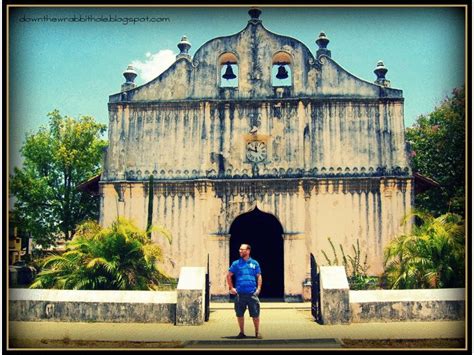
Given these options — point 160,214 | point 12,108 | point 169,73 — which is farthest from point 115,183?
point 12,108

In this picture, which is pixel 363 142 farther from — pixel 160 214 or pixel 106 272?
pixel 106 272

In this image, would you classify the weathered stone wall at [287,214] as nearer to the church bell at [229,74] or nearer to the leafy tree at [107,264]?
the leafy tree at [107,264]

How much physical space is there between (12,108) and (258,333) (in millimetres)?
6056

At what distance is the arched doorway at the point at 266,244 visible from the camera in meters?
19.9

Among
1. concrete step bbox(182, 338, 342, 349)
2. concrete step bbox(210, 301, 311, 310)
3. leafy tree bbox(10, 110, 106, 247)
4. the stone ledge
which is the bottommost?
→ concrete step bbox(210, 301, 311, 310)

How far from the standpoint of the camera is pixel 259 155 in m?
18.2

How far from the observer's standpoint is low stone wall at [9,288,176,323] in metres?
12.2

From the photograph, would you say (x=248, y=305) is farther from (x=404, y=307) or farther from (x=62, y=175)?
(x=62, y=175)

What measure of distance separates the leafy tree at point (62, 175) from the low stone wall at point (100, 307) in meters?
12.2

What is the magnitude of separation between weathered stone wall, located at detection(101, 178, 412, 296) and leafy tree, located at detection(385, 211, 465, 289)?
2.63 m

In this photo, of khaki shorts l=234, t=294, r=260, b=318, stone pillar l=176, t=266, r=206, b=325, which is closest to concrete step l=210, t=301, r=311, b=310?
stone pillar l=176, t=266, r=206, b=325

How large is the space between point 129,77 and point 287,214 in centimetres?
624

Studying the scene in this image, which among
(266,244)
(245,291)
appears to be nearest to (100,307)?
(245,291)

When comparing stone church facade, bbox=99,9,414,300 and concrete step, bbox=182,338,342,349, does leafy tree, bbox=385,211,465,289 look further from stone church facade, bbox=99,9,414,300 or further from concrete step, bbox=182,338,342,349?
concrete step, bbox=182,338,342,349
